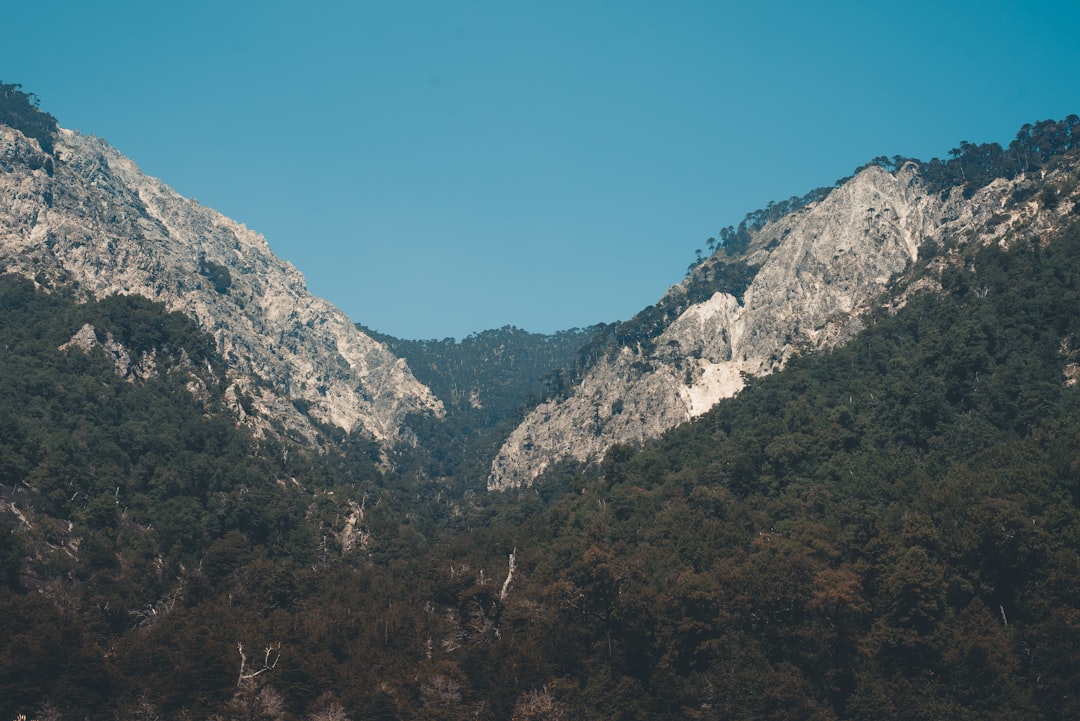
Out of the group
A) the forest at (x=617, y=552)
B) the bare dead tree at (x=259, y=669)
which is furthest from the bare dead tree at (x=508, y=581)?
the bare dead tree at (x=259, y=669)

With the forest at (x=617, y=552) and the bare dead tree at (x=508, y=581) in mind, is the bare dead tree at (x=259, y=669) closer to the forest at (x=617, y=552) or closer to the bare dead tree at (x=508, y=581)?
the forest at (x=617, y=552)

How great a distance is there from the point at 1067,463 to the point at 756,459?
161 ft

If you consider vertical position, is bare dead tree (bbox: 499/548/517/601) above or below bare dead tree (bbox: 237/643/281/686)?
above

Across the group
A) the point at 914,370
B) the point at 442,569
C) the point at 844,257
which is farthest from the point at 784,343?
the point at 442,569

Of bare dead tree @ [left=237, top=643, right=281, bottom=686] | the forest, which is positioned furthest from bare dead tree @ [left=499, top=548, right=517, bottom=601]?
bare dead tree @ [left=237, top=643, right=281, bottom=686]

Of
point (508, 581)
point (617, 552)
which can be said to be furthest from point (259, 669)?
point (617, 552)

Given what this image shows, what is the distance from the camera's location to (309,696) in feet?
240

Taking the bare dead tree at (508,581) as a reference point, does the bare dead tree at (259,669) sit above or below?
below

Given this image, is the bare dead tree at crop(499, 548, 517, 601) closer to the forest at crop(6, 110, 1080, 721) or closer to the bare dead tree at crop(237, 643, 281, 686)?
the forest at crop(6, 110, 1080, 721)

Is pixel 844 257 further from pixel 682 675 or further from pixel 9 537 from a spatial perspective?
pixel 9 537

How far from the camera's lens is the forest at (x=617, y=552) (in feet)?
230

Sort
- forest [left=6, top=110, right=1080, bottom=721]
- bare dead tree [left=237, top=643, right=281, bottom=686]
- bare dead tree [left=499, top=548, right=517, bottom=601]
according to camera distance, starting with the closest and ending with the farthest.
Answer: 1. forest [left=6, top=110, right=1080, bottom=721]
2. bare dead tree [left=237, top=643, right=281, bottom=686]
3. bare dead tree [left=499, top=548, right=517, bottom=601]

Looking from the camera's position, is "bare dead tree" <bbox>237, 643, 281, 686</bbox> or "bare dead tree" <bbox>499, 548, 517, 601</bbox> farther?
"bare dead tree" <bbox>499, 548, 517, 601</bbox>

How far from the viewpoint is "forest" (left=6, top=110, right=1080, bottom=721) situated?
230 ft
